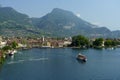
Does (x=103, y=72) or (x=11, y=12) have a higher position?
Answer: (x=11, y=12)

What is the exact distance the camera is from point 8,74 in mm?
25062

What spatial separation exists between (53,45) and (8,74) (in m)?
49.3

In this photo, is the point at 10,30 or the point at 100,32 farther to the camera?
the point at 100,32

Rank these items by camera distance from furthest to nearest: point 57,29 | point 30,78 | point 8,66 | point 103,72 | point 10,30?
point 57,29
point 10,30
point 8,66
point 103,72
point 30,78

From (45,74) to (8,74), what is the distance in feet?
9.19

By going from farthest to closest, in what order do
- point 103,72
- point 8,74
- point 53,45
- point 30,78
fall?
1. point 53,45
2. point 103,72
3. point 8,74
4. point 30,78

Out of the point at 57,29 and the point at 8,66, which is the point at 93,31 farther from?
the point at 8,66

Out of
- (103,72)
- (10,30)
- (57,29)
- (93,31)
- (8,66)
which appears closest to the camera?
(103,72)

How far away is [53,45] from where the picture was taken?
74.2 metres

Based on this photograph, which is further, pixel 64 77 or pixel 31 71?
pixel 31 71

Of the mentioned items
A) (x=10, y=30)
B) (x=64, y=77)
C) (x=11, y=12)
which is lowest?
(x=64, y=77)

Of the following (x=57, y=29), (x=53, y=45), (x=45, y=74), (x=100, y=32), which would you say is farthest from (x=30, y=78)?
(x=100, y=32)

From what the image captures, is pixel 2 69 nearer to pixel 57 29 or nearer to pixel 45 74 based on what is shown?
pixel 45 74

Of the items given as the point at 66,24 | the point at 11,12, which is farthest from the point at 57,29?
the point at 11,12
